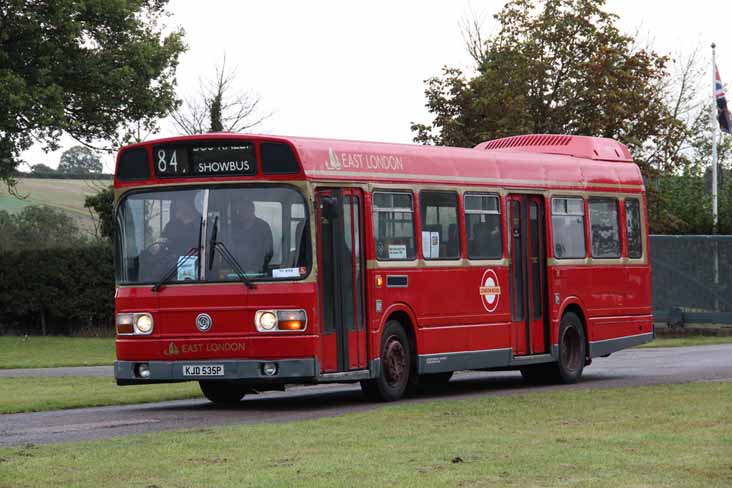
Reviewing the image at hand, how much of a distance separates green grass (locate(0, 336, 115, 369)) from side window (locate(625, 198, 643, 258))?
12.1 meters

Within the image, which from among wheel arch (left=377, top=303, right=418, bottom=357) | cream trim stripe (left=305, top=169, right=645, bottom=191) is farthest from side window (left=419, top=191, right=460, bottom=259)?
wheel arch (left=377, top=303, right=418, bottom=357)

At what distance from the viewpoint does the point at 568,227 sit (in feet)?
74.7

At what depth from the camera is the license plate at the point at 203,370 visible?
1739cm

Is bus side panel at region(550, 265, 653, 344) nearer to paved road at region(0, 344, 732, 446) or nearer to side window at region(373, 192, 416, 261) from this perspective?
paved road at region(0, 344, 732, 446)

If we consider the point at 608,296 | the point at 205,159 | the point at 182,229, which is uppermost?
the point at 205,159

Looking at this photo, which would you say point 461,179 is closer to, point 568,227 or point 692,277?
point 568,227

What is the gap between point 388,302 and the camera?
18750 millimetres

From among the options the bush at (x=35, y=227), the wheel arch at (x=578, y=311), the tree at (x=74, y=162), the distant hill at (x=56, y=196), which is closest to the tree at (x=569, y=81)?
the bush at (x=35, y=227)

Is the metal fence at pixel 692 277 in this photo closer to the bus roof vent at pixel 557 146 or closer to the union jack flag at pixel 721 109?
the union jack flag at pixel 721 109

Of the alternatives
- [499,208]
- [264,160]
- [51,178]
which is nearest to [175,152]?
[264,160]

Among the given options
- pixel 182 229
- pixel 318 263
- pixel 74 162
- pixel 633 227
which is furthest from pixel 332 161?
pixel 74 162

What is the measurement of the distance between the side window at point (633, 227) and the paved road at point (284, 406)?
1875 millimetres

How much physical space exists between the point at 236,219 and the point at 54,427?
313 centimetres

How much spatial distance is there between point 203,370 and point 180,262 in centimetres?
123
